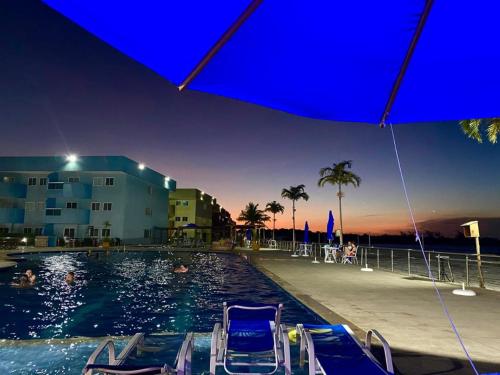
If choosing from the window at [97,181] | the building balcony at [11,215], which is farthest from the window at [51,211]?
the window at [97,181]

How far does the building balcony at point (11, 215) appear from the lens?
132 ft

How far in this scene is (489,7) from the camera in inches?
86.6

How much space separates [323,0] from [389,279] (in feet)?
40.1

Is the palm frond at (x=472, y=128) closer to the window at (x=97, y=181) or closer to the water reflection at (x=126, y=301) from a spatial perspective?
the water reflection at (x=126, y=301)

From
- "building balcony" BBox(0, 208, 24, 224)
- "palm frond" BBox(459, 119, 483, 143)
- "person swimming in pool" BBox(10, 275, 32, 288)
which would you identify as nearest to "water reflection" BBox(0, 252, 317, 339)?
"person swimming in pool" BBox(10, 275, 32, 288)

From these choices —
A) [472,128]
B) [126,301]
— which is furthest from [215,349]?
[472,128]

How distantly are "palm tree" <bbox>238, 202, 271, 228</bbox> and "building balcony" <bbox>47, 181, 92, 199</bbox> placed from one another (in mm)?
49923

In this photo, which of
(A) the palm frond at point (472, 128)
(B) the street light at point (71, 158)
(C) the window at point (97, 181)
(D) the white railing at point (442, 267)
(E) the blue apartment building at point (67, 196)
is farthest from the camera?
(C) the window at point (97, 181)

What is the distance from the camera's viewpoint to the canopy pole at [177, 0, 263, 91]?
226cm

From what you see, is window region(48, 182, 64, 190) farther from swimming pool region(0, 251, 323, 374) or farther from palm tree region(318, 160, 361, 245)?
palm tree region(318, 160, 361, 245)

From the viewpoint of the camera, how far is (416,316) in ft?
23.1

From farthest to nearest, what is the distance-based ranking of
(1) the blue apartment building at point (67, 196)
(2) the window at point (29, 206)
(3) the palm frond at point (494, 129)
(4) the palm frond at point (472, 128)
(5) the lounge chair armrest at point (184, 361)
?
(2) the window at point (29, 206) < (1) the blue apartment building at point (67, 196) < (4) the palm frond at point (472, 128) < (3) the palm frond at point (494, 129) < (5) the lounge chair armrest at point (184, 361)

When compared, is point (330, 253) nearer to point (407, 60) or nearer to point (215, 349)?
point (215, 349)

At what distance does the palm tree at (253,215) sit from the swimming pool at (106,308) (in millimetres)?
71869
